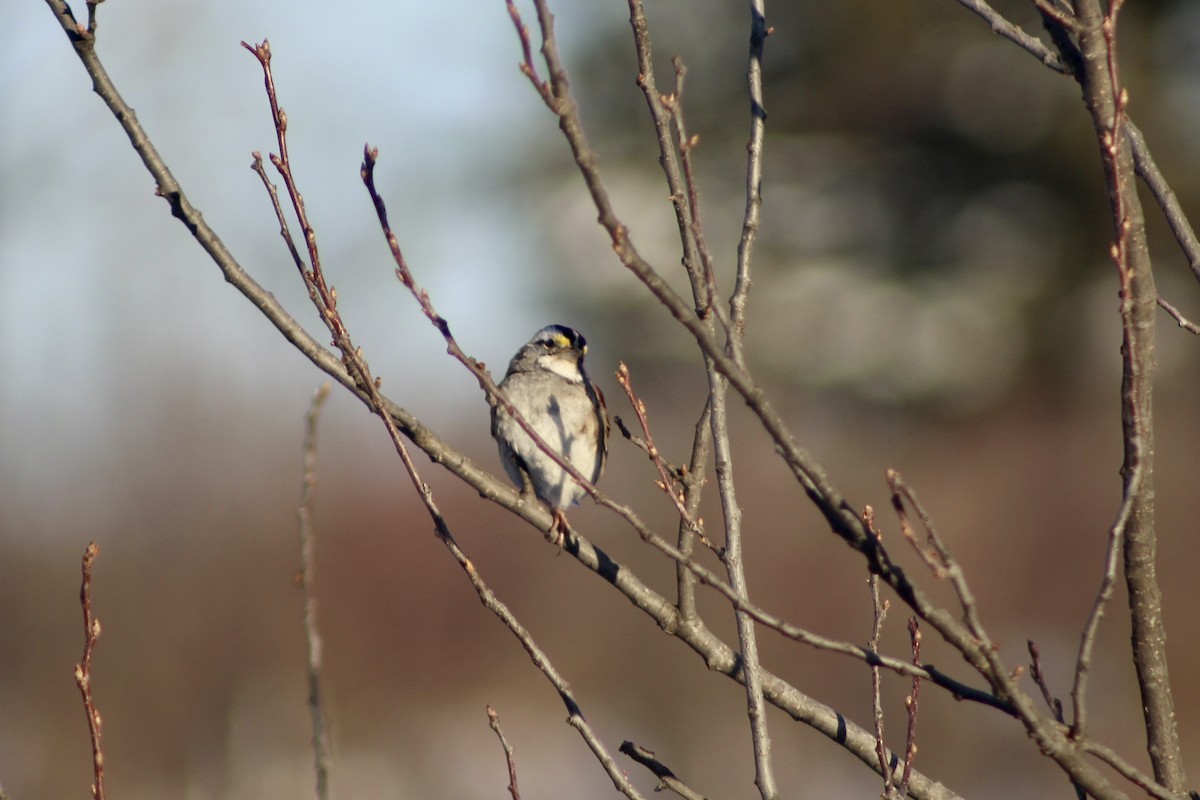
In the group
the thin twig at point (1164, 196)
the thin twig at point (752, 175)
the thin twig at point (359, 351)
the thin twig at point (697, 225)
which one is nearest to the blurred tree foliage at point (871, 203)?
the thin twig at point (752, 175)

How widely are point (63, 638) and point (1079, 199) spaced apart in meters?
20.5

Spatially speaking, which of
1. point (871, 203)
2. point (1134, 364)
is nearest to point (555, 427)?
point (1134, 364)

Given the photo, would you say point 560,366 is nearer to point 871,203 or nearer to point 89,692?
point 89,692

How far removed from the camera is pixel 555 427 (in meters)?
4.78

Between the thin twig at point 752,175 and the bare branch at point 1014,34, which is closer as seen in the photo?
the bare branch at point 1014,34

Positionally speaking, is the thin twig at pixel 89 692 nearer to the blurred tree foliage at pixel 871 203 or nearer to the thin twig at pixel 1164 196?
the thin twig at pixel 1164 196

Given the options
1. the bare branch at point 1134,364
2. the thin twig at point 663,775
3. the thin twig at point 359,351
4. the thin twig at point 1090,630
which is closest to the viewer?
the thin twig at point 1090,630

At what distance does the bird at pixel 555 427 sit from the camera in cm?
469

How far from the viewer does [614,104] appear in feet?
80.3

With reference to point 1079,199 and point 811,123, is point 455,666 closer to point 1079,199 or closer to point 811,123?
point 811,123

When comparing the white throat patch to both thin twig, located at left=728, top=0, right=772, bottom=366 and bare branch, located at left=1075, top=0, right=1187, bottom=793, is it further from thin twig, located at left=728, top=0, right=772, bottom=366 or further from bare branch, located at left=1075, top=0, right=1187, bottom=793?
bare branch, located at left=1075, top=0, right=1187, bottom=793

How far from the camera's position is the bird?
185 inches

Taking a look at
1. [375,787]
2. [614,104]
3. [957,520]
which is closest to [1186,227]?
[375,787]

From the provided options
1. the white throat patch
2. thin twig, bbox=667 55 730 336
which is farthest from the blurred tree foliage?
thin twig, bbox=667 55 730 336
